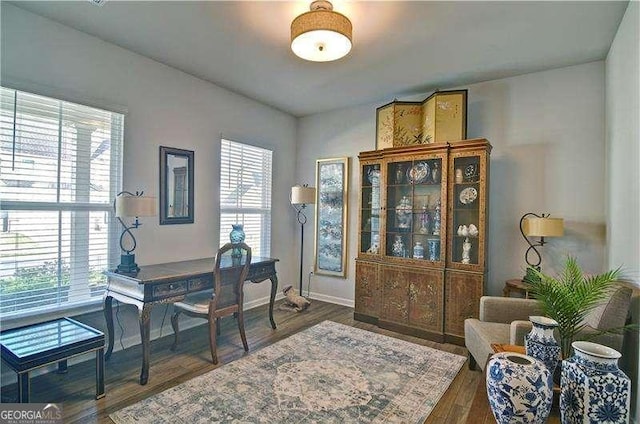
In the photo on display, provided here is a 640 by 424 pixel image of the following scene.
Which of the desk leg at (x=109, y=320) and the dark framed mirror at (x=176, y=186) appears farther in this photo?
the dark framed mirror at (x=176, y=186)

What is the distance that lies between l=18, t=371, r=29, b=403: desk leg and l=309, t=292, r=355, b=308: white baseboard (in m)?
3.47

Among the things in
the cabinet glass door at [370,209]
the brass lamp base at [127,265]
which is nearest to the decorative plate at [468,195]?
the cabinet glass door at [370,209]

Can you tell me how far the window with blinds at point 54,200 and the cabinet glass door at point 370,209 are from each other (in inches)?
108

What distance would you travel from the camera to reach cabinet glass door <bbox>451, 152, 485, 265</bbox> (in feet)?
11.2

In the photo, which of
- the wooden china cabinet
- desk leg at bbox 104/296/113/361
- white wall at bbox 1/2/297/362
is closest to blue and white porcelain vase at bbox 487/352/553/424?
the wooden china cabinet

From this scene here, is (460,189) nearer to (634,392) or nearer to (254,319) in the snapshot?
(634,392)

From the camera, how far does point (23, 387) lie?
1947 mm

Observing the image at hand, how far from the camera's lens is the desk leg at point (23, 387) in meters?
1.93

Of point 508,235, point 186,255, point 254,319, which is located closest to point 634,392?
point 508,235

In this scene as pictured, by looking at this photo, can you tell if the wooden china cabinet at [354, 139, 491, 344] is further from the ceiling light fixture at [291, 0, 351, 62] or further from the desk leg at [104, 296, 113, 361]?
the desk leg at [104, 296, 113, 361]

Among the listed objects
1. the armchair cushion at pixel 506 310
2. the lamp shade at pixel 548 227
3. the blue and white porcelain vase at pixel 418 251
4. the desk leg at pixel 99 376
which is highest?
the lamp shade at pixel 548 227

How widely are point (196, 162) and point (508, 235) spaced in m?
3.63

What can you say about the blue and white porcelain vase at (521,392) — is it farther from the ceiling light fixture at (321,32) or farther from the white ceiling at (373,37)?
the white ceiling at (373,37)

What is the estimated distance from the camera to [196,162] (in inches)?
147
